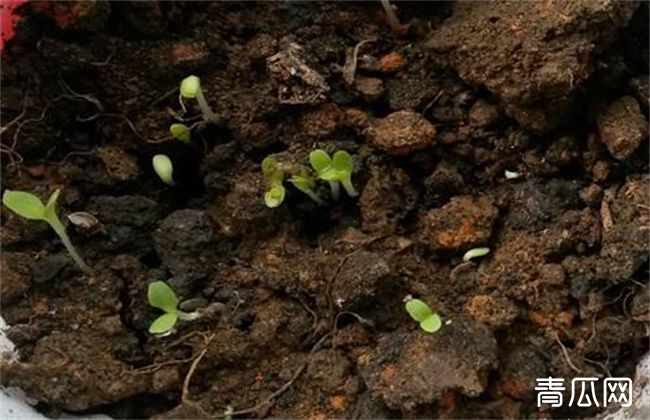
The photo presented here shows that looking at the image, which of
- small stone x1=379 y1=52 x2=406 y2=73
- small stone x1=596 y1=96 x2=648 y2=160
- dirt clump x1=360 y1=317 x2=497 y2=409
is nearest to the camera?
dirt clump x1=360 y1=317 x2=497 y2=409

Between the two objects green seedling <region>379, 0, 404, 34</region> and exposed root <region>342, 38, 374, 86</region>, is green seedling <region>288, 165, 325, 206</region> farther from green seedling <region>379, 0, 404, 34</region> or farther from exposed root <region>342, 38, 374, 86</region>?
green seedling <region>379, 0, 404, 34</region>

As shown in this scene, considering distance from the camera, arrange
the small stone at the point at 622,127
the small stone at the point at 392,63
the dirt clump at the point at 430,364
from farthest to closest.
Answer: the small stone at the point at 392,63 → the small stone at the point at 622,127 → the dirt clump at the point at 430,364

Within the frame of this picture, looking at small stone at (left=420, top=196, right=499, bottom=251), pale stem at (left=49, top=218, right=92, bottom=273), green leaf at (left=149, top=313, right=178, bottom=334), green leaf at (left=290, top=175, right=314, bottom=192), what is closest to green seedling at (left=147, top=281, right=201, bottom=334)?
green leaf at (left=149, top=313, right=178, bottom=334)

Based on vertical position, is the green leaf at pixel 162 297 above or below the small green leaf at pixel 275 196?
below

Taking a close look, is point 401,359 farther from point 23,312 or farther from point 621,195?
point 23,312

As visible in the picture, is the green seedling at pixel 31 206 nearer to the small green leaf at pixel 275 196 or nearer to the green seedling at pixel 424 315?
the small green leaf at pixel 275 196

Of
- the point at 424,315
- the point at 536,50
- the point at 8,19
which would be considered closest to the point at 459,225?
the point at 424,315

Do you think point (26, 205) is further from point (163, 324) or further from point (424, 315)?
point (424, 315)

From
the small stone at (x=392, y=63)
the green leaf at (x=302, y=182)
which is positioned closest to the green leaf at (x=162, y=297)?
the green leaf at (x=302, y=182)
